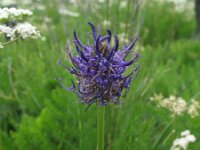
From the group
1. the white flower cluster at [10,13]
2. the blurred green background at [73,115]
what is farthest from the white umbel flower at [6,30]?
the blurred green background at [73,115]

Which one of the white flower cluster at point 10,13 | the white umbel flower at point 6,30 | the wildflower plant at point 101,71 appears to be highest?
the white flower cluster at point 10,13

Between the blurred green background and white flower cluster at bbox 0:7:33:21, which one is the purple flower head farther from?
white flower cluster at bbox 0:7:33:21

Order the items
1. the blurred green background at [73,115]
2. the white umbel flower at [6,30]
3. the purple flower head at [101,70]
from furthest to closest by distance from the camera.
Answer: the blurred green background at [73,115] → the white umbel flower at [6,30] → the purple flower head at [101,70]

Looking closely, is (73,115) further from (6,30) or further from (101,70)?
(101,70)

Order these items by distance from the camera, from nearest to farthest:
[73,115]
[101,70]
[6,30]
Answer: [101,70] → [6,30] → [73,115]

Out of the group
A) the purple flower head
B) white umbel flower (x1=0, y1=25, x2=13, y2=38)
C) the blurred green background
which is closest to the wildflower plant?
the purple flower head

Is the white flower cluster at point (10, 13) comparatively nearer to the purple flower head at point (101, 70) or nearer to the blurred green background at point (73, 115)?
the blurred green background at point (73, 115)

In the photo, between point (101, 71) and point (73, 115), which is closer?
point (101, 71)

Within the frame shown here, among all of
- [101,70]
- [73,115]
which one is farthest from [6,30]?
[73,115]

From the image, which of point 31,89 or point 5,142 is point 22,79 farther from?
point 5,142
